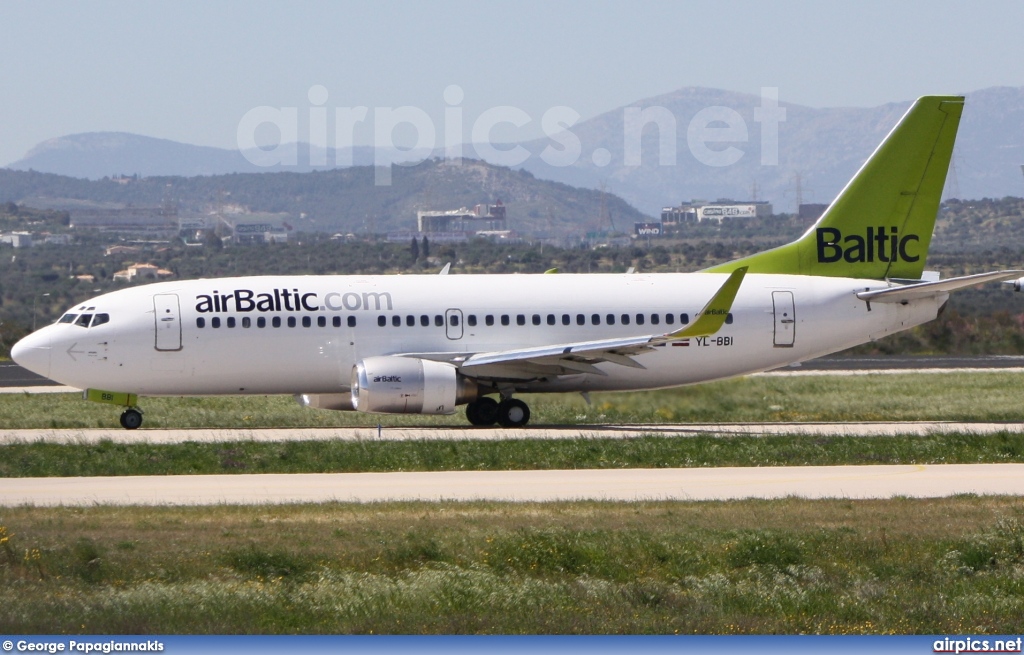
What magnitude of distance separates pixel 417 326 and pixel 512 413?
2.94m

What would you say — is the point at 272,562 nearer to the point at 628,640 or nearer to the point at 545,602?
the point at 545,602

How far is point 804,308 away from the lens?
109ft

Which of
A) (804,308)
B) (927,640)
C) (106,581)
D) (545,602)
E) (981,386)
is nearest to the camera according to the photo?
(927,640)

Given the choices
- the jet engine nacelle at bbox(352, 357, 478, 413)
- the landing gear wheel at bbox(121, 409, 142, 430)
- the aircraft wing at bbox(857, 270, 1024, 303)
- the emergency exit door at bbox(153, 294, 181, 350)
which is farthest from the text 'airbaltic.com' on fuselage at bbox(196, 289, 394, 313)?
the aircraft wing at bbox(857, 270, 1024, 303)

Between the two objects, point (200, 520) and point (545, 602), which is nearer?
point (545, 602)

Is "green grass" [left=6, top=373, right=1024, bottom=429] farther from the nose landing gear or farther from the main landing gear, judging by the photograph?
the nose landing gear

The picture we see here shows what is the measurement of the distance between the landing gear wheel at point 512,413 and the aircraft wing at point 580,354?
591 millimetres

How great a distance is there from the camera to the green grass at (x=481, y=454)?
2442 cm

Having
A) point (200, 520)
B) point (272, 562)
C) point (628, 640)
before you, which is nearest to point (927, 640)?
point (628, 640)

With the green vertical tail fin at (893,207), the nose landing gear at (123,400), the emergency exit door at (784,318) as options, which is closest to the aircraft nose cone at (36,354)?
the nose landing gear at (123,400)

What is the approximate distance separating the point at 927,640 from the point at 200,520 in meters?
10.4

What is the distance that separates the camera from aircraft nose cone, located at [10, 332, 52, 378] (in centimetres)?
3094

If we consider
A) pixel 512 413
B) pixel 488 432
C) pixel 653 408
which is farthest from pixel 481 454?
pixel 653 408

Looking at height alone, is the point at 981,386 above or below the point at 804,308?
below
